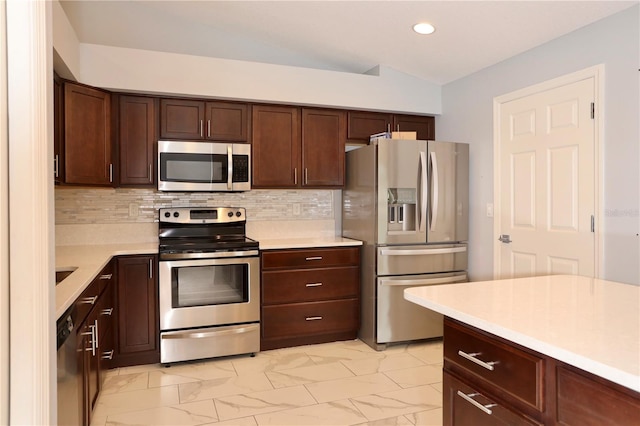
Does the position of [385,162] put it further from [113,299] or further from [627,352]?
[627,352]

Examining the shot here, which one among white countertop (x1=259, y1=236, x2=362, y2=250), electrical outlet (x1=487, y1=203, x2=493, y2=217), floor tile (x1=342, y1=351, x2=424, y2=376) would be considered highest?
electrical outlet (x1=487, y1=203, x2=493, y2=217)

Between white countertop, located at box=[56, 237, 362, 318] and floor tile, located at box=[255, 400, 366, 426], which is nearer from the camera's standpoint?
white countertop, located at box=[56, 237, 362, 318]

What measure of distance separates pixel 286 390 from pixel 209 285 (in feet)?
3.27

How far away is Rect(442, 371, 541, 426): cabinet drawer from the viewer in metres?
1.26

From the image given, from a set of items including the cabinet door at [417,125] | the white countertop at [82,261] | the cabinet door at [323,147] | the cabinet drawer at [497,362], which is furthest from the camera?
the cabinet door at [417,125]

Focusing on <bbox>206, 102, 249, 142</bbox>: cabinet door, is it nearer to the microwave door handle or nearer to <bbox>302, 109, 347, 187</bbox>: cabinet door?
the microwave door handle

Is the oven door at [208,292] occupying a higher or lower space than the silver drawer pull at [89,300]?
lower

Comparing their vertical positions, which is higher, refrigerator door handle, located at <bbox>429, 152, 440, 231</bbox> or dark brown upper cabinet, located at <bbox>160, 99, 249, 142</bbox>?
dark brown upper cabinet, located at <bbox>160, 99, 249, 142</bbox>

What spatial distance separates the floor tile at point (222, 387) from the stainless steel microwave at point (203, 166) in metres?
1.44

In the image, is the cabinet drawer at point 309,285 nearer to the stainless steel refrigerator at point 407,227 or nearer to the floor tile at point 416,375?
the stainless steel refrigerator at point 407,227

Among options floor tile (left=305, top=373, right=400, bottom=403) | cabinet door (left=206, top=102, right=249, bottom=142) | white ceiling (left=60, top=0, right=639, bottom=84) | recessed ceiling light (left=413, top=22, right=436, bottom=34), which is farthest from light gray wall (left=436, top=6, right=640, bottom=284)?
cabinet door (left=206, top=102, right=249, bottom=142)

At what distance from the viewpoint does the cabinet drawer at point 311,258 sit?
3408 mm

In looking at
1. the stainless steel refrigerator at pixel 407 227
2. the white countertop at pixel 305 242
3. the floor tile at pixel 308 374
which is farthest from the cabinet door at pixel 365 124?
the floor tile at pixel 308 374

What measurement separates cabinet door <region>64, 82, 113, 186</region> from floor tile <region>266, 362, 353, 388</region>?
1.88m
